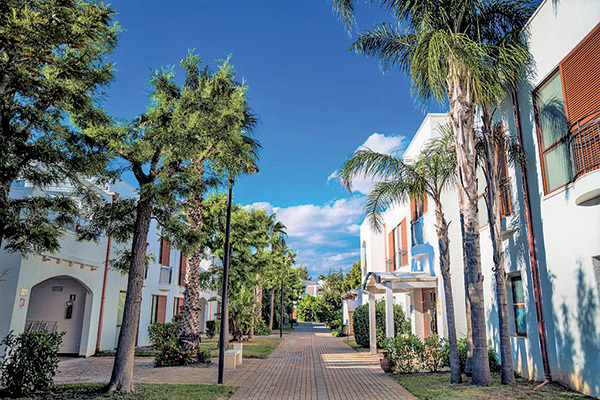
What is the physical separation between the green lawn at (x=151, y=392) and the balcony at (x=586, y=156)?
7.88 m

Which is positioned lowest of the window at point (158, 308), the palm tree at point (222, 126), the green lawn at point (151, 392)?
the green lawn at point (151, 392)

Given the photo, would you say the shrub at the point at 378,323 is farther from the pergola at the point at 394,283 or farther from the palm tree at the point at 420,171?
the palm tree at the point at 420,171

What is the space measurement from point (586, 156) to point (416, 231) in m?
10.5

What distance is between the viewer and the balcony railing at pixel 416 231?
57.1ft

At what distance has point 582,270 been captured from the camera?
26.1 feet

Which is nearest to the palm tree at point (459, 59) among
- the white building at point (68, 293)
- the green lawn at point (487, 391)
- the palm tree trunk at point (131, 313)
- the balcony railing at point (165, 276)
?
the green lawn at point (487, 391)

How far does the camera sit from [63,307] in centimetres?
1678

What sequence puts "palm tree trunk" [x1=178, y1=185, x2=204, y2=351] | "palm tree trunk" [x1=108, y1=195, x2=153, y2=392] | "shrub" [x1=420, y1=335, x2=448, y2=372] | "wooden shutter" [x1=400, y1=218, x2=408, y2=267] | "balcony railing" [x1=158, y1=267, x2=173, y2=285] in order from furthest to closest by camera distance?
"balcony railing" [x1=158, y1=267, x2=173, y2=285]
"wooden shutter" [x1=400, y1=218, x2=408, y2=267]
"palm tree trunk" [x1=178, y1=185, x2=204, y2=351]
"shrub" [x1=420, y1=335, x2=448, y2=372]
"palm tree trunk" [x1=108, y1=195, x2=153, y2=392]

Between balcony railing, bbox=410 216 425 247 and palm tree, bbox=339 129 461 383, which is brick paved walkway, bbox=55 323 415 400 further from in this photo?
balcony railing, bbox=410 216 425 247

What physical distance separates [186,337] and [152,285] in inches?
347

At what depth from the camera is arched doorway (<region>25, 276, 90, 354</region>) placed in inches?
652

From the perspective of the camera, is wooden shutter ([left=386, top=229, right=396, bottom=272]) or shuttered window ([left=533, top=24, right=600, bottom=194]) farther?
wooden shutter ([left=386, top=229, right=396, bottom=272])

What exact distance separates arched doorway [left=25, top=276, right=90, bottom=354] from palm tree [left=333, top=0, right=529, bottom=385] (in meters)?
13.8

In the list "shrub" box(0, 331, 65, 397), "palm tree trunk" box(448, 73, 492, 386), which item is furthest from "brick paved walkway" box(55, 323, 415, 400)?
"shrub" box(0, 331, 65, 397)
